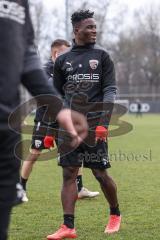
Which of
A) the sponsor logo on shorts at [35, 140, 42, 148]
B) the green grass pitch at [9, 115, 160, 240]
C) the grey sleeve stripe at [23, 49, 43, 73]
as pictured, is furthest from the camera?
the sponsor logo on shorts at [35, 140, 42, 148]

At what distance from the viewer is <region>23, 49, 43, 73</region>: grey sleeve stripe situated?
9.55ft

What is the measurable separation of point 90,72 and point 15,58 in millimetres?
2872

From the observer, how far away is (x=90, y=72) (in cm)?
562

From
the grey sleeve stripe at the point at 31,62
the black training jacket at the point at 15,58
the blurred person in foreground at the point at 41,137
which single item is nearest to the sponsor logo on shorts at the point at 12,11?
the black training jacket at the point at 15,58

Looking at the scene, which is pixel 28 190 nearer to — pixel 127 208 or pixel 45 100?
pixel 127 208

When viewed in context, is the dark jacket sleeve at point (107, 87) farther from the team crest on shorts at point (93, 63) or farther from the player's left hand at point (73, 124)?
the player's left hand at point (73, 124)

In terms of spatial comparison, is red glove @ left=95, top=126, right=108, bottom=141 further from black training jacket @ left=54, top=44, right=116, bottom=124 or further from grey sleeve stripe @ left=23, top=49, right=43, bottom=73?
grey sleeve stripe @ left=23, top=49, right=43, bottom=73

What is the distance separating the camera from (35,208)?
7066mm

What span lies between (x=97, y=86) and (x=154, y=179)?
15.2 ft

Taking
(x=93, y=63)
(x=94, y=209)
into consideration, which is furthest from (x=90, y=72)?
(x=94, y=209)

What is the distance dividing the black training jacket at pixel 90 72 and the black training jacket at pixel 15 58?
8.72 ft

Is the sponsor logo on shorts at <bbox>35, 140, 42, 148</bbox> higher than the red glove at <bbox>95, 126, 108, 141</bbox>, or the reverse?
the red glove at <bbox>95, 126, 108, 141</bbox>

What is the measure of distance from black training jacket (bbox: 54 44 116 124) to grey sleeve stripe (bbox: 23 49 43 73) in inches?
103

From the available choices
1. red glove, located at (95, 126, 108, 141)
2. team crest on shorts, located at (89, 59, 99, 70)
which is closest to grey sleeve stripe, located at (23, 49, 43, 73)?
red glove, located at (95, 126, 108, 141)
